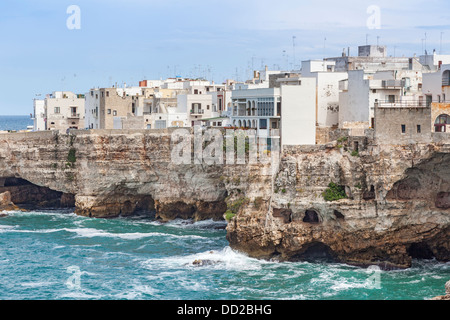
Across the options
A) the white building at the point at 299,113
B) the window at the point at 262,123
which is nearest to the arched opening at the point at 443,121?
the white building at the point at 299,113

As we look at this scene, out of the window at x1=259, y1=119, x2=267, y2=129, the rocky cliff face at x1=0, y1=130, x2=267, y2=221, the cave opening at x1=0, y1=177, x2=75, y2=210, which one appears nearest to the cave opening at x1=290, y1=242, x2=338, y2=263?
the window at x1=259, y1=119, x2=267, y2=129

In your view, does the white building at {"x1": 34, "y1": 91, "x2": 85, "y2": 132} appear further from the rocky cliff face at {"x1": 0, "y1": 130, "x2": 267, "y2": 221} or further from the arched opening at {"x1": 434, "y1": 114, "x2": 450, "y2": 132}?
the arched opening at {"x1": 434, "y1": 114, "x2": 450, "y2": 132}

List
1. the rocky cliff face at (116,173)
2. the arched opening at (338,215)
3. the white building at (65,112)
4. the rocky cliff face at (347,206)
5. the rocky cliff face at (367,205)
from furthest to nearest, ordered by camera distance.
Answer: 1. the white building at (65,112)
2. the rocky cliff face at (116,173)
3. the arched opening at (338,215)
4. the rocky cliff face at (347,206)
5. the rocky cliff face at (367,205)

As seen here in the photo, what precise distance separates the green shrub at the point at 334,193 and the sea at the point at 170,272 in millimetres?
4265

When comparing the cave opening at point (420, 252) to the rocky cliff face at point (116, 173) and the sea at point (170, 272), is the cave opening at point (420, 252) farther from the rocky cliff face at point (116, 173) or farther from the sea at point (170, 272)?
the rocky cliff face at point (116, 173)

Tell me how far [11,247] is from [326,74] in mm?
26224

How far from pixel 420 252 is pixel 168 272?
52.9ft

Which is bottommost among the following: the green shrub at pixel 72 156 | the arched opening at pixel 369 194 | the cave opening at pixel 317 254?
the cave opening at pixel 317 254

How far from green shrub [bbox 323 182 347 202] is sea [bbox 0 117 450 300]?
14.0 ft

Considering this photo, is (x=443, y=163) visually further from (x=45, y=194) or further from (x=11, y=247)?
(x=45, y=194)

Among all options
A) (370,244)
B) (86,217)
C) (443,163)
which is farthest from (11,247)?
(443,163)

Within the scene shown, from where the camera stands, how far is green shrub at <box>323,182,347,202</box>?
45.3 meters

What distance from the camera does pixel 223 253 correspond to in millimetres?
49094

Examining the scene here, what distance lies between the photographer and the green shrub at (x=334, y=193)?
45.3m
